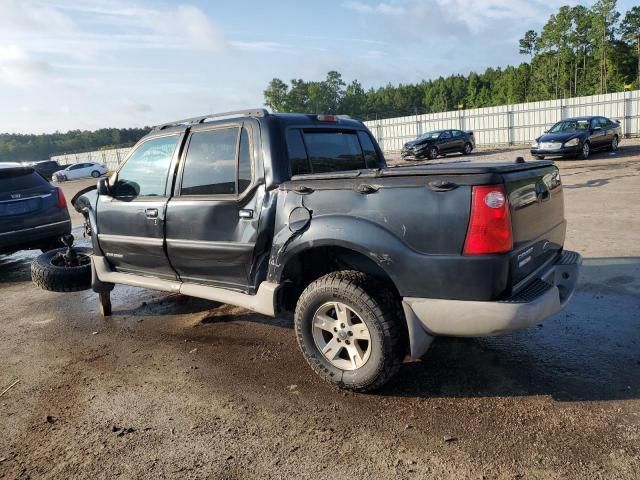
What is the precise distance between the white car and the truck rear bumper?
4031cm

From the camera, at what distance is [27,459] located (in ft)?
9.03

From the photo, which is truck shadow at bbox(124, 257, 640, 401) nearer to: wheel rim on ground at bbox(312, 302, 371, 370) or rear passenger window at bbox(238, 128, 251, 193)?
wheel rim on ground at bbox(312, 302, 371, 370)

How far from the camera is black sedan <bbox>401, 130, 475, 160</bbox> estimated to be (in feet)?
76.6

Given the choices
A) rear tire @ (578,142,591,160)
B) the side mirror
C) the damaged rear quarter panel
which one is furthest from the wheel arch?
rear tire @ (578,142,591,160)

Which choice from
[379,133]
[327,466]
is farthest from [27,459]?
[379,133]

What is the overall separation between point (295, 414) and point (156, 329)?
89.9 inches

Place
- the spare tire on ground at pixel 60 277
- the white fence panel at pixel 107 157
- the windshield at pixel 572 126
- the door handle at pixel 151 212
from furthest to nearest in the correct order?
the white fence panel at pixel 107 157
the windshield at pixel 572 126
the spare tire on ground at pixel 60 277
the door handle at pixel 151 212

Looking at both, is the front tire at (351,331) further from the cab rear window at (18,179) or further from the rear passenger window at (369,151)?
the cab rear window at (18,179)

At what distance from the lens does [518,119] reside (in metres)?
30.7

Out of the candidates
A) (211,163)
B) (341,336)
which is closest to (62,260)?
(211,163)

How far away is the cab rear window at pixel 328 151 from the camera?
144 inches

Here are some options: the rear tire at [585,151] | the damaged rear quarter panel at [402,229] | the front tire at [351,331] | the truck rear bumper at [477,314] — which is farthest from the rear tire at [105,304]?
the rear tire at [585,151]

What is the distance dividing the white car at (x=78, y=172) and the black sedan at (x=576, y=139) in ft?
113

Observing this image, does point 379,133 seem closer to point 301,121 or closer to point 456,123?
point 456,123
